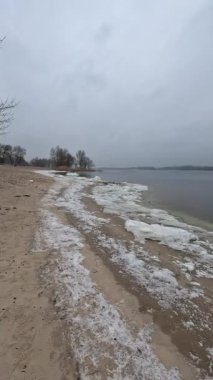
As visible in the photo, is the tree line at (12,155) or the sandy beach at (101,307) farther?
the tree line at (12,155)

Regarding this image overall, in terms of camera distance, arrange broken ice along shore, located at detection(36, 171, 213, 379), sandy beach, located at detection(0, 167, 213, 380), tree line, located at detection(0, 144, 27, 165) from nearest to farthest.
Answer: sandy beach, located at detection(0, 167, 213, 380)
broken ice along shore, located at detection(36, 171, 213, 379)
tree line, located at detection(0, 144, 27, 165)

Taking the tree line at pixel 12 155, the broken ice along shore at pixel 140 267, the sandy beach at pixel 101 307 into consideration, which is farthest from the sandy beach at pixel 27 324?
the tree line at pixel 12 155

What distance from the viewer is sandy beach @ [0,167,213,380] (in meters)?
3.33

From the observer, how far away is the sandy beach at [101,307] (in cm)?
333

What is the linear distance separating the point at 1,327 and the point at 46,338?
70 centimetres

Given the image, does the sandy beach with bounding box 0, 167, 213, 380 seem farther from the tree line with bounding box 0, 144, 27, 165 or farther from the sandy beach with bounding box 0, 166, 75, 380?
the tree line with bounding box 0, 144, 27, 165

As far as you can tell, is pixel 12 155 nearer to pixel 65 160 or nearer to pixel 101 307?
pixel 65 160

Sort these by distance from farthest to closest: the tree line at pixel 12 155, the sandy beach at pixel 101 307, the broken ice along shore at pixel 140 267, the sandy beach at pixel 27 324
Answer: the tree line at pixel 12 155 → the broken ice along shore at pixel 140 267 → the sandy beach at pixel 101 307 → the sandy beach at pixel 27 324

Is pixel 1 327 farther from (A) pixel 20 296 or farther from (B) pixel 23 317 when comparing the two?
(A) pixel 20 296

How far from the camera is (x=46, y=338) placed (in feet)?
12.0

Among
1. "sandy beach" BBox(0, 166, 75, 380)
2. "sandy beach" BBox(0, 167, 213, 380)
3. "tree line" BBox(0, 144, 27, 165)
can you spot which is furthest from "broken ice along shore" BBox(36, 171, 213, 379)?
"tree line" BBox(0, 144, 27, 165)

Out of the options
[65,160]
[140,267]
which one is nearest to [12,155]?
[65,160]

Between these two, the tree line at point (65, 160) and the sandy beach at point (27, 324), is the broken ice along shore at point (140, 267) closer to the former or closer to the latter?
the sandy beach at point (27, 324)

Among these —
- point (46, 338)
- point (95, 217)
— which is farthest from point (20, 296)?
point (95, 217)
